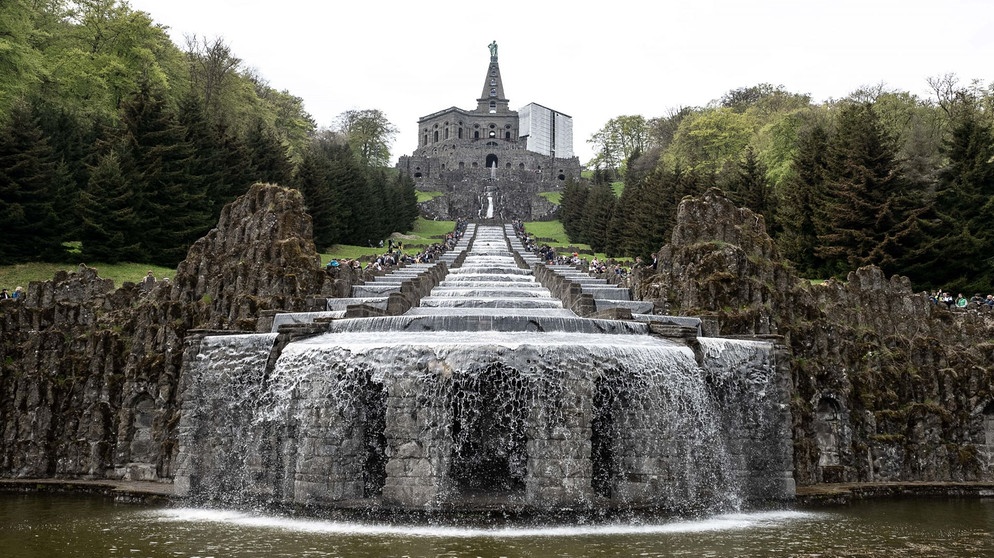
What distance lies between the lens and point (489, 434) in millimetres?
20000

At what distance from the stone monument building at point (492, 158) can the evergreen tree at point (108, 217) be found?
71220 mm

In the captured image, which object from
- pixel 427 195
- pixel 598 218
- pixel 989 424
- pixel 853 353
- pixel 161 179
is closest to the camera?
pixel 989 424

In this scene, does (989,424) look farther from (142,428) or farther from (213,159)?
(213,159)

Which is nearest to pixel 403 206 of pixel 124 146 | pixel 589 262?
pixel 589 262

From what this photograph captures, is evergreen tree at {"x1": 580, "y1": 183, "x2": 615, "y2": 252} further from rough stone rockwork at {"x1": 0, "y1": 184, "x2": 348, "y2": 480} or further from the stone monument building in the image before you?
rough stone rockwork at {"x1": 0, "y1": 184, "x2": 348, "y2": 480}

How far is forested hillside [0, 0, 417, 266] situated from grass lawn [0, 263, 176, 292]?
2.37 ft

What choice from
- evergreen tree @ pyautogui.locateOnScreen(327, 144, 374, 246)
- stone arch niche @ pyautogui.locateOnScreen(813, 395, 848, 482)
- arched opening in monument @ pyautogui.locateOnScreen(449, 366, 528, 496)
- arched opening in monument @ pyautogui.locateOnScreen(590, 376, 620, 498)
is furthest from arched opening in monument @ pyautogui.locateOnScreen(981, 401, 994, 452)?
evergreen tree @ pyautogui.locateOnScreen(327, 144, 374, 246)

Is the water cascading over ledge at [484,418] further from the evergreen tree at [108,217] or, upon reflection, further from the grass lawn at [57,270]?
the evergreen tree at [108,217]

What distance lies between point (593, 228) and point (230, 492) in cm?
5843

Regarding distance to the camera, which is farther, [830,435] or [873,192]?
[873,192]

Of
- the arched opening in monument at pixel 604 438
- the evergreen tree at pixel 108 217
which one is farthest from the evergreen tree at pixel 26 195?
the arched opening in monument at pixel 604 438

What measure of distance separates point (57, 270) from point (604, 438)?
87.6ft

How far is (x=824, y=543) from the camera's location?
627 inches

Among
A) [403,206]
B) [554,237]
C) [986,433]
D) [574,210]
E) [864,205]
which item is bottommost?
[986,433]
